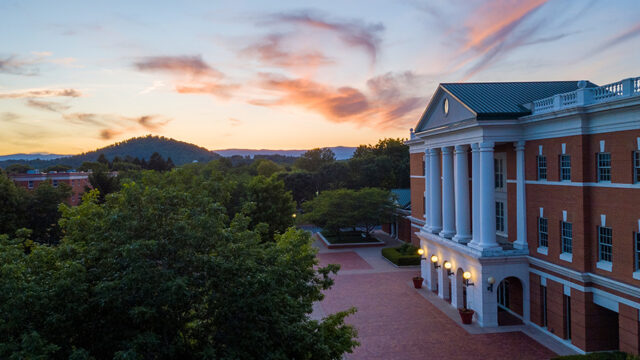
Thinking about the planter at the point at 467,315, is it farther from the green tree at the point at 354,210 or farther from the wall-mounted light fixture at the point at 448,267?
Answer: the green tree at the point at 354,210

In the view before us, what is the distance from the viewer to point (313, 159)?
466 feet

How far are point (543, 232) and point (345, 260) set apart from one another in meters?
22.7

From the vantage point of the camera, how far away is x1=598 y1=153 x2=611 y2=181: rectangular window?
18.7m

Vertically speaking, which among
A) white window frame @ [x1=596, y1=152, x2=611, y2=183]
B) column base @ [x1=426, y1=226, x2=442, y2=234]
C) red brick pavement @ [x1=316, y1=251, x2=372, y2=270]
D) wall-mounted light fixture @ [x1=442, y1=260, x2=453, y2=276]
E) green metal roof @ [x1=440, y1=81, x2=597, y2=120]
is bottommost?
red brick pavement @ [x1=316, y1=251, x2=372, y2=270]

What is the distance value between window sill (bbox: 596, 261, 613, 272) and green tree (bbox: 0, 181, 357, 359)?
44.7ft

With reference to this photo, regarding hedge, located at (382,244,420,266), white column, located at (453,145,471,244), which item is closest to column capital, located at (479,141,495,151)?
white column, located at (453,145,471,244)

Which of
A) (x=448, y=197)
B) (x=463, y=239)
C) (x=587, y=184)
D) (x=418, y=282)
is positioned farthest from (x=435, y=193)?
(x=587, y=184)

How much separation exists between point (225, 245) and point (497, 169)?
859 inches

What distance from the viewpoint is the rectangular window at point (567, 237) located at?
67.8ft

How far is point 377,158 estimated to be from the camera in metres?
88.5

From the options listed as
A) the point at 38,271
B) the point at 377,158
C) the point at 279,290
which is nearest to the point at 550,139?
the point at 279,290

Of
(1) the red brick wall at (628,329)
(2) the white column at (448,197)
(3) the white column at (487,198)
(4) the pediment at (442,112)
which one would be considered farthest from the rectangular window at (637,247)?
(2) the white column at (448,197)

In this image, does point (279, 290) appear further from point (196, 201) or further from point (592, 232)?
point (592, 232)

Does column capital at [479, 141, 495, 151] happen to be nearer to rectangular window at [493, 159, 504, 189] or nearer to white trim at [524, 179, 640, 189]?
white trim at [524, 179, 640, 189]
